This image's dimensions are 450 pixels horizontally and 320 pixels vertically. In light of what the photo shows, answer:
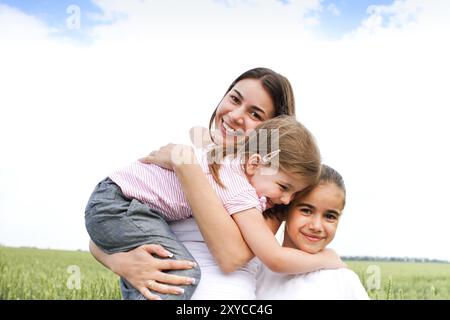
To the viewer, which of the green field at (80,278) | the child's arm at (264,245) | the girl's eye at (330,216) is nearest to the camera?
the child's arm at (264,245)

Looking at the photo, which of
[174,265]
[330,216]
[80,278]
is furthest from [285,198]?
[80,278]

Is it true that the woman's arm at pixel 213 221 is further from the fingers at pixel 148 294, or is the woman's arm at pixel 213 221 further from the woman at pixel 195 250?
the fingers at pixel 148 294

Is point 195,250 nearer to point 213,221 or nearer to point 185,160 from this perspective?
point 213,221

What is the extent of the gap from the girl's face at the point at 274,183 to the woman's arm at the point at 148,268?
1.19 feet

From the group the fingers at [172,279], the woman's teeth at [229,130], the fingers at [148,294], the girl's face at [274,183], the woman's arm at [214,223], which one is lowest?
the fingers at [148,294]

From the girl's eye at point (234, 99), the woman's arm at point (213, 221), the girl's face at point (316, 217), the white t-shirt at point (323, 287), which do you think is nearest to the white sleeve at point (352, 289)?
the white t-shirt at point (323, 287)

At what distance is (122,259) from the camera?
1.99 meters

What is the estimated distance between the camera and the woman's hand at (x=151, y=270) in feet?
6.17
